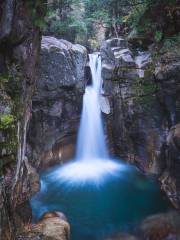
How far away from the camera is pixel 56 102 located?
48.3 feet

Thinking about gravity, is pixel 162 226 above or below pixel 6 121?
below

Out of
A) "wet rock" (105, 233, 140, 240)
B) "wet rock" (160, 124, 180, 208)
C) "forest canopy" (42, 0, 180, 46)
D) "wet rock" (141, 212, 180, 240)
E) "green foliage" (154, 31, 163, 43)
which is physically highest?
"forest canopy" (42, 0, 180, 46)

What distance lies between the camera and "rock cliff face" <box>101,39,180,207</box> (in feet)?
42.3

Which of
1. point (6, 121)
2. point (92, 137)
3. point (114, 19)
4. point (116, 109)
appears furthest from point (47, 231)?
point (114, 19)

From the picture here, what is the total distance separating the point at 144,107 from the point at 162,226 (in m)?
6.05

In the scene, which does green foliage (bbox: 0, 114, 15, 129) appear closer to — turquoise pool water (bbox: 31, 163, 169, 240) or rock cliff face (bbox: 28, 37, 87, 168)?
turquoise pool water (bbox: 31, 163, 169, 240)

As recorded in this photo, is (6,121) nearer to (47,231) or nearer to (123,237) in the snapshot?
(47,231)

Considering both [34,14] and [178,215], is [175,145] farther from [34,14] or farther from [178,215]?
[34,14]

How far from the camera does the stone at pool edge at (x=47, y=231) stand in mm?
7750

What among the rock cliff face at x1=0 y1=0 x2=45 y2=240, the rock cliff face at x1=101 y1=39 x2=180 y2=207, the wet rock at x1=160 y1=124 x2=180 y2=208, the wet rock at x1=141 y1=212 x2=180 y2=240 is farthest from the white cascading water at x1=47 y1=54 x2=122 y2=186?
the rock cliff face at x1=0 y1=0 x2=45 y2=240

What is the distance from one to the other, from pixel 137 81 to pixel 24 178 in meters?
6.96

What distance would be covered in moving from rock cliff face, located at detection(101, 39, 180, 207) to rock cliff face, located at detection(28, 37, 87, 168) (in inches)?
72.4

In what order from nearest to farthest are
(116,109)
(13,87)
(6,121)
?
(6,121), (13,87), (116,109)

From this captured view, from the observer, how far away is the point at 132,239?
9.18 meters
